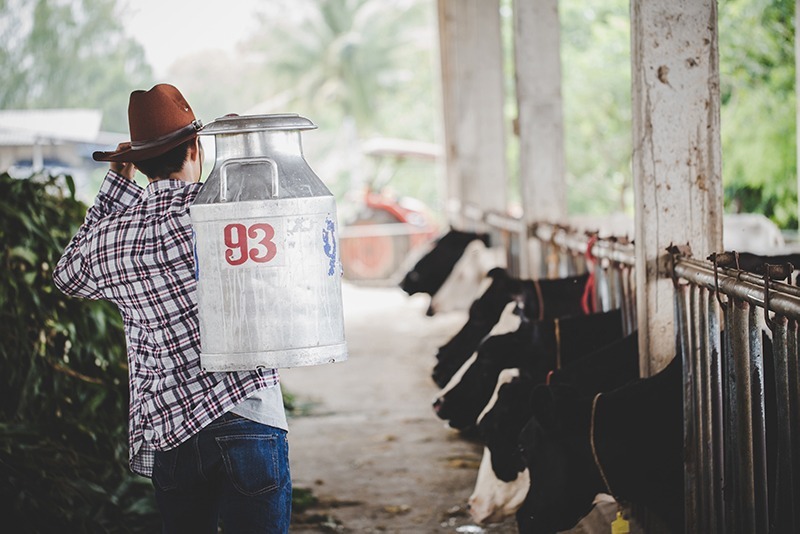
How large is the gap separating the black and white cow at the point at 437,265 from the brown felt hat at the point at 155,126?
6118 millimetres

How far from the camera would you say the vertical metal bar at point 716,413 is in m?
3.32

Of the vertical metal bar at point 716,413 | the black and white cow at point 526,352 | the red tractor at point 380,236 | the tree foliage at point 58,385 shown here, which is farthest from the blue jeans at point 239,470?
the red tractor at point 380,236

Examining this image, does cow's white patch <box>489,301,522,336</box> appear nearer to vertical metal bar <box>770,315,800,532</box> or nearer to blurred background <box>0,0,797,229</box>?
vertical metal bar <box>770,315,800,532</box>

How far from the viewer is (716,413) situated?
3367mm

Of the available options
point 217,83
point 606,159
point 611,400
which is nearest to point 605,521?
point 611,400

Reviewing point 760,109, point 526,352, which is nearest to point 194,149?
point 526,352

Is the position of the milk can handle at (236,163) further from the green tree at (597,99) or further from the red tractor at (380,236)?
the green tree at (597,99)

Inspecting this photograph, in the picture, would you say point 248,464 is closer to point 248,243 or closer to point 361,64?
point 248,243

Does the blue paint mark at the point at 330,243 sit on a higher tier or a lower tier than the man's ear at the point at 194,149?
lower

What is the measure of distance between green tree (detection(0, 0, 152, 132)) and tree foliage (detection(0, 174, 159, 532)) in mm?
36257

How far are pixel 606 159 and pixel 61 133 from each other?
14235 mm

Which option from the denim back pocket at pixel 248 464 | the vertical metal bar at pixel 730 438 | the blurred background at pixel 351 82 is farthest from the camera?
the blurred background at pixel 351 82

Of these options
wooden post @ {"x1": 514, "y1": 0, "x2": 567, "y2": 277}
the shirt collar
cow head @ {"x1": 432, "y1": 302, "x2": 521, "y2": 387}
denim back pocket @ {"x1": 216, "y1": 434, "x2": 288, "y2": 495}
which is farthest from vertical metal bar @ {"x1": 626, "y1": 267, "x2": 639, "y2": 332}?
the shirt collar

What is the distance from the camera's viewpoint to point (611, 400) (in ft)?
11.0
